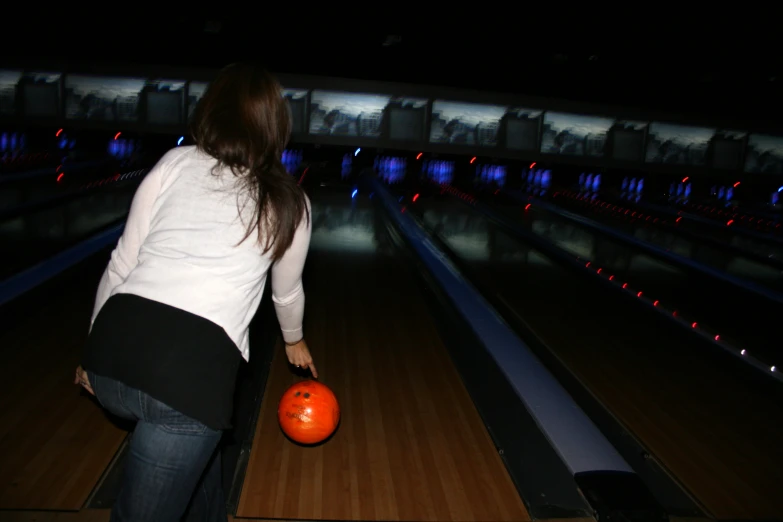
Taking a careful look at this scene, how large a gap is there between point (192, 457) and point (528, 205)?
8584 mm

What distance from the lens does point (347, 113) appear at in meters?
11.2

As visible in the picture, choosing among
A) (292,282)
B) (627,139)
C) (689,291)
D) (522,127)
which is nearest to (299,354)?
(292,282)

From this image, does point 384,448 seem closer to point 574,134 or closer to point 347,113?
point 347,113

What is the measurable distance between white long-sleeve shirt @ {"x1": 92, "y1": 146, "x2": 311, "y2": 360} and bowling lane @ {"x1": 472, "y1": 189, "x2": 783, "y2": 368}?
3.22 m

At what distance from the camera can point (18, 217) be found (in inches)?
223

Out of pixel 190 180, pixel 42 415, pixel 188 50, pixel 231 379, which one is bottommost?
pixel 42 415

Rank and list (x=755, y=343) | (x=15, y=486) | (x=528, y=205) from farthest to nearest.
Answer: (x=528, y=205)
(x=755, y=343)
(x=15, y=486)

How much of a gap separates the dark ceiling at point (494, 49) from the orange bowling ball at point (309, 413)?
5.16 m

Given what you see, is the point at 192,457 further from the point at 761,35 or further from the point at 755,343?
the point at 761,35

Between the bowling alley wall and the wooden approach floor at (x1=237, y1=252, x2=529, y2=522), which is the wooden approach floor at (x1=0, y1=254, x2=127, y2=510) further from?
the bowling alley wall

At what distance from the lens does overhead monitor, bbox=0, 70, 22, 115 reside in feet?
33.7

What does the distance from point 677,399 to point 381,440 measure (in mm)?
1521

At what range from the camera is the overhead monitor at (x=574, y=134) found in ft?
39.0

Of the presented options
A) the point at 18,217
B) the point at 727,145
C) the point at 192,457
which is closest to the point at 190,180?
the point at 192,457
